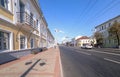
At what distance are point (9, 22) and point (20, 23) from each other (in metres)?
2.51

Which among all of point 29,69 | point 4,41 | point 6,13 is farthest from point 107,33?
point 29,69

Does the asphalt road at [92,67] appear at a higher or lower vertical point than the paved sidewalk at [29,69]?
lower

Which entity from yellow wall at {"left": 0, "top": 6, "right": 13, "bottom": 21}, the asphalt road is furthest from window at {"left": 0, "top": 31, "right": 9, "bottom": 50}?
the asphalt road

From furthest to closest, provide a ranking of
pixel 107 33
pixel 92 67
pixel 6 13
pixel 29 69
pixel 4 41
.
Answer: pixel 107 33
pixel 4 41
pixel 6 13
pixel 92 67
pixel 29 69

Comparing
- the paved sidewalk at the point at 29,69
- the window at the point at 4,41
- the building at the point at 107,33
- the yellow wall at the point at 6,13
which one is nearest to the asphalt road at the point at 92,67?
the paved sidewalk at the point at 29,69

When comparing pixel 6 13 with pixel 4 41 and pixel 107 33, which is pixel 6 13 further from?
pixel 107 33

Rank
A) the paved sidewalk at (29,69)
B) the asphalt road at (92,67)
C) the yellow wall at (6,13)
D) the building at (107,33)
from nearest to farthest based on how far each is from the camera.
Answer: the paved sidewalk at (29,69) < the asphalt road at (92,67) < the yellow wall at (6,13) < the building at (107,33)

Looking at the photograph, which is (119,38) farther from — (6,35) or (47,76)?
(47,76)

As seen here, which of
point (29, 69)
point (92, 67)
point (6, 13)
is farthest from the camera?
point (6, 13)

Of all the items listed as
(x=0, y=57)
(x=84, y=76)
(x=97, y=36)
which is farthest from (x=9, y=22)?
(x=97, y=36)

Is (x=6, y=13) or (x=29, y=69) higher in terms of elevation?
(x=6, y=13)

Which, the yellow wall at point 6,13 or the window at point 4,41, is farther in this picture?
the window at point 4,41

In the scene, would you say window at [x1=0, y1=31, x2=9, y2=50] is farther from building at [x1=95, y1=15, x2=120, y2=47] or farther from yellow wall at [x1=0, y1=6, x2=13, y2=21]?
building at [x1=95, y1=15, x2=120, y2=47]

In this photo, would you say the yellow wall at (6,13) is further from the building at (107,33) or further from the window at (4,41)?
the building at (107,33)
